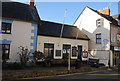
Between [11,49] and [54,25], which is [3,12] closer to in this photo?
[11,49]

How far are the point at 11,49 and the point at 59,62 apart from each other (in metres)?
6.08

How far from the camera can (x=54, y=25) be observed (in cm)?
1991

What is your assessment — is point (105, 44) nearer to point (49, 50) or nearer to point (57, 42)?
point (57, 42)

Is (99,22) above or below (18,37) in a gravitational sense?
above

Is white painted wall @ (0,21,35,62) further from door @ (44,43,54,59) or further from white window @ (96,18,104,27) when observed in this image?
white window @ (96,18,104,27)

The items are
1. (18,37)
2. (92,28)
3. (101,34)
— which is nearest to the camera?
(18,37)

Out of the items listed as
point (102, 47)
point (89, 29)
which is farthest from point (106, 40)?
point (89, 29)

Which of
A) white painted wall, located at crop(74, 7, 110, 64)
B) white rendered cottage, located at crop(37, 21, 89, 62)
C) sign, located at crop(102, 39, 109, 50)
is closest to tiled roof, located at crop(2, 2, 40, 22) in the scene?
white rendered cottage, located at crop(37, 21, 89, 62)

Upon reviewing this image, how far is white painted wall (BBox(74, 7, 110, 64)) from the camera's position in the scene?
19472 millimetres

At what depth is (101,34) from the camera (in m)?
20.0

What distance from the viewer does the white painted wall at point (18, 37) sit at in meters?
14.1

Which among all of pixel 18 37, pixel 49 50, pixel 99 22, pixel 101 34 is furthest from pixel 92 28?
pixel 18 37

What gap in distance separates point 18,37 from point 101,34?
38.1ft

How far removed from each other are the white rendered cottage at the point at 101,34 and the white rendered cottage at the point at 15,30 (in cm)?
913
